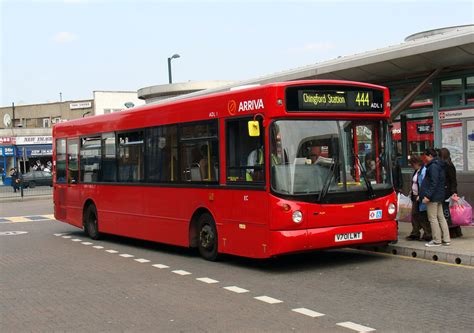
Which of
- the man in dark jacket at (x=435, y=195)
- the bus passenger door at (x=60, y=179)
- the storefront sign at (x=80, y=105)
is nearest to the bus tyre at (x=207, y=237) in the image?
the man in dark jacket at (x=435, y=195)

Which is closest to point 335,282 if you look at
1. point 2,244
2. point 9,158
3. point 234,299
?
point 234,299

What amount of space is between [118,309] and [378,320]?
3020 millimetres

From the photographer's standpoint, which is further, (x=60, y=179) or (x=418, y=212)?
(x=60, y=179)

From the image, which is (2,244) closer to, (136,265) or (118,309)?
(136,265)

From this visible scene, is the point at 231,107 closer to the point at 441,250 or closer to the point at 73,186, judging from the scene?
the point at 441,250

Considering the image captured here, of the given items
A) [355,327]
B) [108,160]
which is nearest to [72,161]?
[108,160]

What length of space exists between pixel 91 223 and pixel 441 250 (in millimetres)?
8596

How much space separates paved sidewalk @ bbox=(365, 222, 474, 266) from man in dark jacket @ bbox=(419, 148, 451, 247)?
0.82ft

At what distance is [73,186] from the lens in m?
15.6

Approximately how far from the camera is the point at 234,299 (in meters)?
7.54

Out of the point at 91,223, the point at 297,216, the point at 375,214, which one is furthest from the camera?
the point at 91,223

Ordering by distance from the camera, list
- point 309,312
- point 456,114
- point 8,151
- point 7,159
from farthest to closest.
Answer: point 7,159
point 8,151
point 456,114
point 309,312

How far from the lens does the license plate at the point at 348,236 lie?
9.23 meters

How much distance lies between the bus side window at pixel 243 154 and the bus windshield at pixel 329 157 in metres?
0.29
